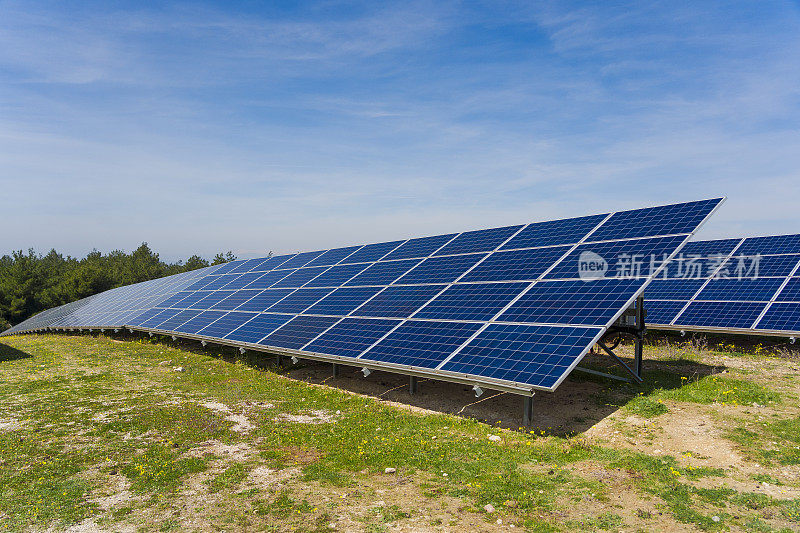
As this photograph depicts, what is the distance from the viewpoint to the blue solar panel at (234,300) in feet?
90.1

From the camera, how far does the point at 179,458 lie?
37.3ft

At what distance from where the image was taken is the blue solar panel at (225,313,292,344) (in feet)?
69.2

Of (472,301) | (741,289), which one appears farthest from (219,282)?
(741,289)

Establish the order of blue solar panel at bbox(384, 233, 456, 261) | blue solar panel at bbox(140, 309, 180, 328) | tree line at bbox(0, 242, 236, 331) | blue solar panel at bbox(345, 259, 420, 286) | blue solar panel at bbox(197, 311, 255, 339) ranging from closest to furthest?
blue solar panel at bbox(345, 259, 420, 286)
blue solar panel at bbox(197, 311, 255, 339)
blue solar panel at bbox(384, 233, 456, 261)
blue solar panel at bbox(140, 309, 180, 328)
tree line at bbox(0, 242, 236, 331)

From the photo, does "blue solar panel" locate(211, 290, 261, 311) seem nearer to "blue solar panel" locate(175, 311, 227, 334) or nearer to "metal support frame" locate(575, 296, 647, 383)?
"blue solar panel" locate(175, 311, 227, 334)

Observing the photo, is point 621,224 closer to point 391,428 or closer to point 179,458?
point 391,428

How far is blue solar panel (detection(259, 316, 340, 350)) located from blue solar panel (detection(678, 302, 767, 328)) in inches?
650

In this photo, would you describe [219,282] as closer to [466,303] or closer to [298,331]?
[298,331]

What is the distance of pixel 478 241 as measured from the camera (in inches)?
880

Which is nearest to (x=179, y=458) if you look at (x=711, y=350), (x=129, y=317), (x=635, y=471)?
(x=635, y=471)

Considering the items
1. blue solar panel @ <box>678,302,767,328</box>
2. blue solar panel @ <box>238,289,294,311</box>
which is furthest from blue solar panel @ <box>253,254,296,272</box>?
blue solar panel @ <box>678,302,767,328</box>

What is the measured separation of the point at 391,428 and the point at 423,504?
4.28m

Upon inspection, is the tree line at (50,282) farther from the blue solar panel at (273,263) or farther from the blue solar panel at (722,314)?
the blue solar panel at (722,314)

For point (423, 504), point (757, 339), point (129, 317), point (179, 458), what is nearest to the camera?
point (423, 504)
